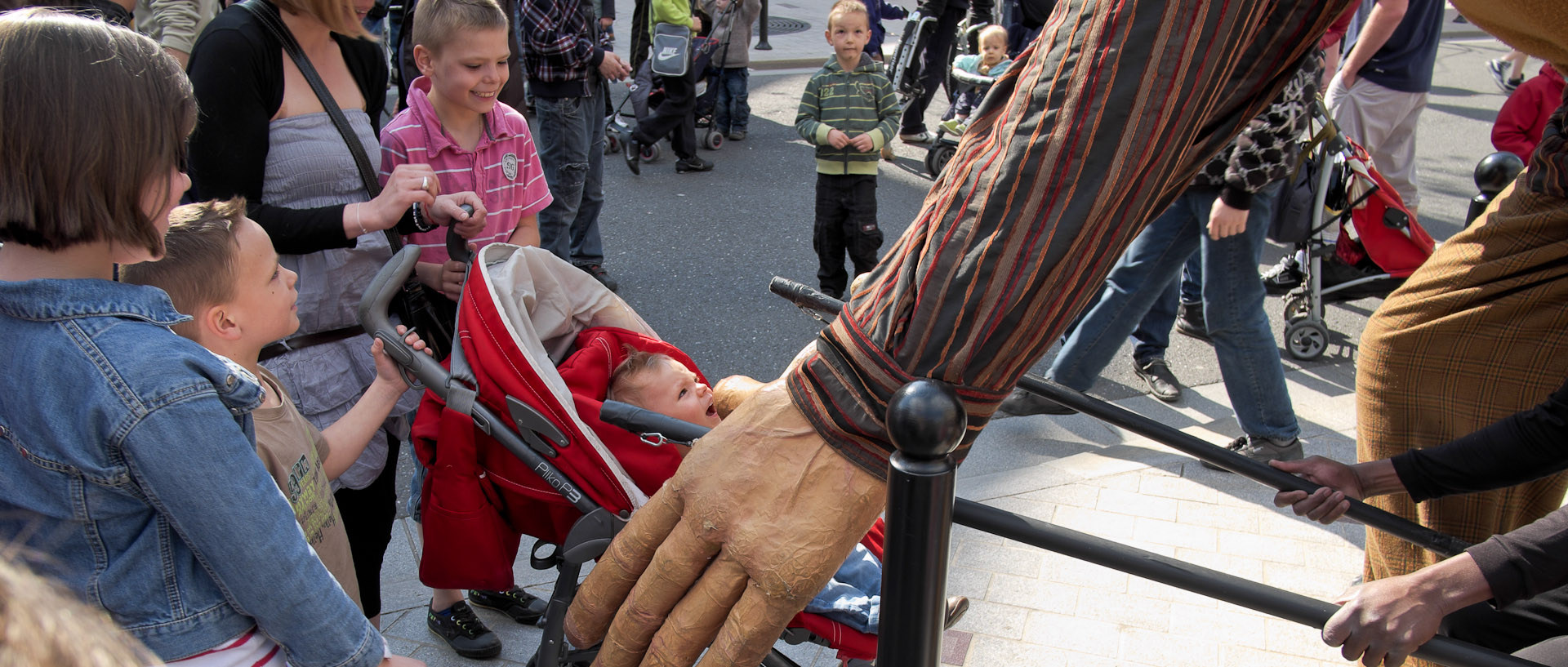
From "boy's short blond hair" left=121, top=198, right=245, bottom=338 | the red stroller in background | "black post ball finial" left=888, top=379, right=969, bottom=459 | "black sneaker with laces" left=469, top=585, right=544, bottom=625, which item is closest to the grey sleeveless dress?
"boy's short blond hair" left=121, top=198, right=245, bottom=338

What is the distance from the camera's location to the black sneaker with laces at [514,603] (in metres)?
2.93

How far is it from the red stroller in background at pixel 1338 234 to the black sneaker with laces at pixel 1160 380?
829 millimetres

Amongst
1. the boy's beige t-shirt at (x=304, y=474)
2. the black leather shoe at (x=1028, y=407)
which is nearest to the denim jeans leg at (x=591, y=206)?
the black leather shoe at (x=1028, y=407)

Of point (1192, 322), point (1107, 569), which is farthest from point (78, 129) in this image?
point (1192, 322)

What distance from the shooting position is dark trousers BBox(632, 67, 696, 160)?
23.9ft

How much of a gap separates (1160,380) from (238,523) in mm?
4039

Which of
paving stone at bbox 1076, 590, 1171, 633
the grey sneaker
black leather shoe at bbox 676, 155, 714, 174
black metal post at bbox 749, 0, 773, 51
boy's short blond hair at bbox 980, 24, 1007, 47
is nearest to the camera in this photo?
paving stone at bbox 1076, 590, 1171, 633

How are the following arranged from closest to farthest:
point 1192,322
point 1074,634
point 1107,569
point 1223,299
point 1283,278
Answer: point 1074,634 → point 1107,569 → point 1223,299 → point 1192,322 → point 1283,278

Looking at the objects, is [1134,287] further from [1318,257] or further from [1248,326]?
[1318,257]

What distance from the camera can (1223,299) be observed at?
12.1 feet

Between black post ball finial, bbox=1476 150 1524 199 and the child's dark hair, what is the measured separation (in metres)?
3.39

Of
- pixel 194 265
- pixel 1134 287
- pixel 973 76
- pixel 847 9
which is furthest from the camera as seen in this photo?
pixel 973 76

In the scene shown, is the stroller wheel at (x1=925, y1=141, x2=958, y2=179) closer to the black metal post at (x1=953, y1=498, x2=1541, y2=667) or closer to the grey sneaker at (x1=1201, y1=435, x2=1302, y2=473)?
the grey sneaker at (x1=1201, y1=435, x2=1302, y2=473)

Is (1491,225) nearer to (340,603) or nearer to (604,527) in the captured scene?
(604,527)
